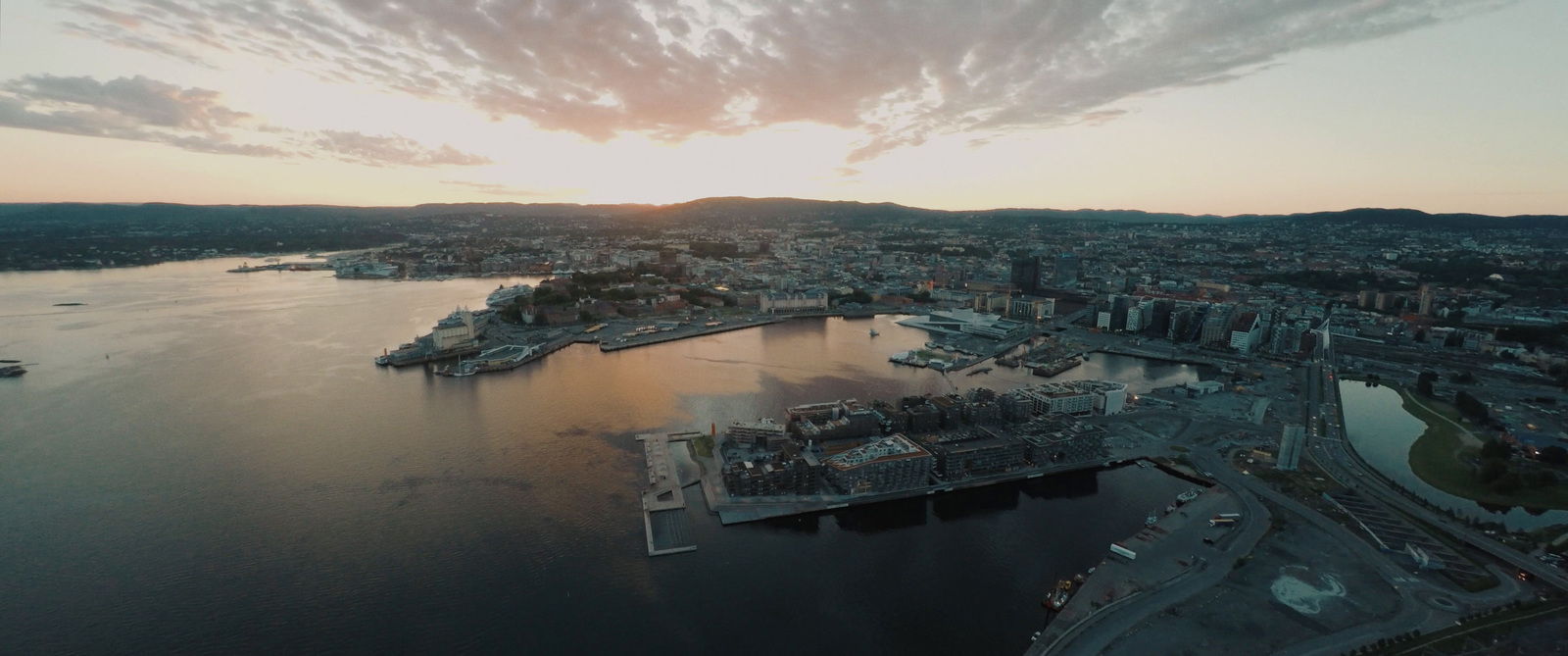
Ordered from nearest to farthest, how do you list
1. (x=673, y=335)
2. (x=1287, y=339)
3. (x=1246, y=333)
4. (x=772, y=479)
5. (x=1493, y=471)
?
(x=772, y=479) → (x=1493, y=471) → (x=1287, y=339) → (x=1246, y=333) → (x=673, y=335)

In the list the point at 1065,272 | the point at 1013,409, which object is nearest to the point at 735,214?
the point at 1065,272

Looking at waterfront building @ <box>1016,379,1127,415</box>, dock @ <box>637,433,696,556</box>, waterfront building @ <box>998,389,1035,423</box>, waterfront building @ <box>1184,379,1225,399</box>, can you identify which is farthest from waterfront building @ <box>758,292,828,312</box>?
dock @ <box>637,433,696,556</box>

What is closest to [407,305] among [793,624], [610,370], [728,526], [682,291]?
[682,291]

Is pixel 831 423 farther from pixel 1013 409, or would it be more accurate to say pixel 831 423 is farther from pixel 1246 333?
pixel 1246 333

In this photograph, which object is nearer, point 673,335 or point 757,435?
point 757,435

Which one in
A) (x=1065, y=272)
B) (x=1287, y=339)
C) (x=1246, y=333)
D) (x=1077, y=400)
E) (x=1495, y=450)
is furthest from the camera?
(x=1065, y=272)

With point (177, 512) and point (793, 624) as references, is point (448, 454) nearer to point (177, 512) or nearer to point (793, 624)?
point (177, 512)
